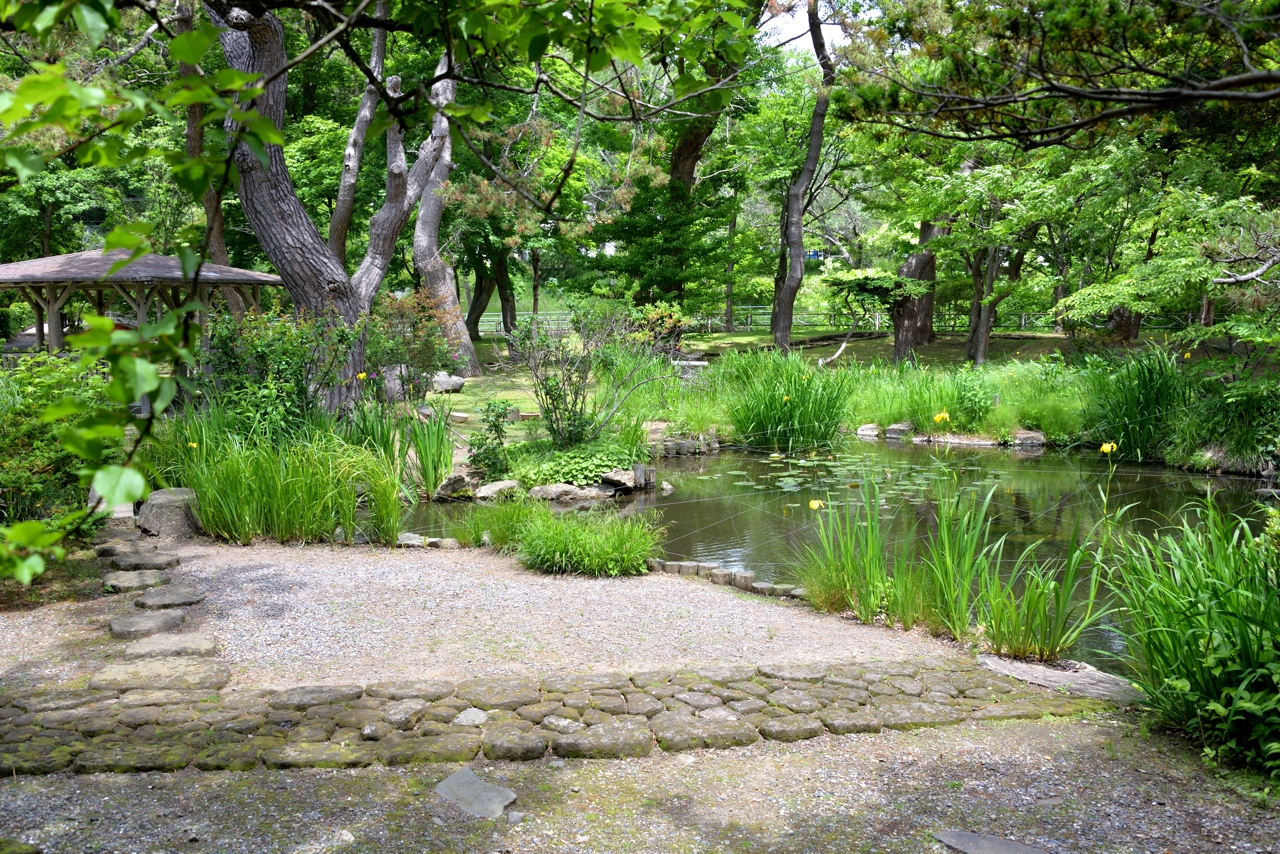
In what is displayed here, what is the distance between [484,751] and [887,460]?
7.49 metres

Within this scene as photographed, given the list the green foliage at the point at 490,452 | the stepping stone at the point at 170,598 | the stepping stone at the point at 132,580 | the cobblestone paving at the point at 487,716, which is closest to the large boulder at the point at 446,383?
the green foliage at the point at 490,452

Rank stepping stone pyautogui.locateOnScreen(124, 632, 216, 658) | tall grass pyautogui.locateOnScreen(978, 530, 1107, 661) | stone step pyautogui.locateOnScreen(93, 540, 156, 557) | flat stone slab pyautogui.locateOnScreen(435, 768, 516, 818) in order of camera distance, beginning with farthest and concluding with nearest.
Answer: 1. stone step pyautogui.locateOnScreen(93, 540, 156, 557)
2. tall grass pyautogui.locateOnScreen(978, 530, 1107, 661)
3. stepping stone pyautogui.locateOnScreen(124, 632, 216, 658)
4. flat stone slab pyautogui.locateOnScreen(435, 768, 516, 818)

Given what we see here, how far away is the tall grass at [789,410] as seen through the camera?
10.4m

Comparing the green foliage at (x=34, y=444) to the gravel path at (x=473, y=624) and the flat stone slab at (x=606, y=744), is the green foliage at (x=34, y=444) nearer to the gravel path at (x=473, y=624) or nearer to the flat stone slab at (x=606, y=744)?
the gravel path at (x=473, y=624)

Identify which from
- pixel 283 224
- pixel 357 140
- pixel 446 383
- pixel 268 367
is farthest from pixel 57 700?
pixel 446 383

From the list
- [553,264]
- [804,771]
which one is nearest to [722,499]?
[804,771]

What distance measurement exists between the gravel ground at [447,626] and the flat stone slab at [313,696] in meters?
0.19

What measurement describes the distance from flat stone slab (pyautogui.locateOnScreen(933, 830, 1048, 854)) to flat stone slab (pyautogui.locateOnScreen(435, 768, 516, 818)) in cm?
122

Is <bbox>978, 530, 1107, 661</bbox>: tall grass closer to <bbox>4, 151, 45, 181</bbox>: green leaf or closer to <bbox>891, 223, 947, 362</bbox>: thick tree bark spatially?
<bbox>4, 151, 45, 181</bbox>: green leaf

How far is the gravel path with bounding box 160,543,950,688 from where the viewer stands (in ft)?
12.4

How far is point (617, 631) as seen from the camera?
422cm

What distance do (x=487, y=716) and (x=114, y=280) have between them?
1198cm

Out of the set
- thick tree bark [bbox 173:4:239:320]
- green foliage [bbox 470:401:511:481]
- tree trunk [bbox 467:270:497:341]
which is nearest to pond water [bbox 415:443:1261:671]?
green foliage [bbox 470:401:511:481]

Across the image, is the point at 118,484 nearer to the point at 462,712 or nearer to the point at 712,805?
the point at 712,805
